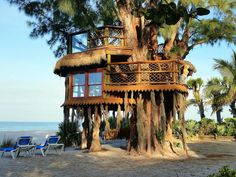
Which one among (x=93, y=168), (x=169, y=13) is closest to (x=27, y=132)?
(x=93, y=168)

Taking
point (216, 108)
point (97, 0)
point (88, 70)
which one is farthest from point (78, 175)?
point (216, 108)

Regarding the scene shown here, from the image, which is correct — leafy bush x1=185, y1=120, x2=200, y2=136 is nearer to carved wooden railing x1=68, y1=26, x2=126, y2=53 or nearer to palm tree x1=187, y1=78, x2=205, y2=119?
palm tree x1=187, y1=78, x2=205, y2=119

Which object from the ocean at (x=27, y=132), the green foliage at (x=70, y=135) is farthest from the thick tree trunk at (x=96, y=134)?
the ocean at (x=27, y=132)

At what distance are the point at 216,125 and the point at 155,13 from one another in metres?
28.3

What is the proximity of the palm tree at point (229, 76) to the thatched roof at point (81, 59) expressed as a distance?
54.3 ft

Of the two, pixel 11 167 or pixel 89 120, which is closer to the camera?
pixel 11 167

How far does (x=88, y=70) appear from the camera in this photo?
59.7ft

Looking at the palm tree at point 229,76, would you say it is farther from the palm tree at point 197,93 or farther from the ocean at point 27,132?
the ocean at point 27,132

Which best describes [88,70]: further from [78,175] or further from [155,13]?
[155,13]

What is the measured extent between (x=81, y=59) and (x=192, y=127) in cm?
1503

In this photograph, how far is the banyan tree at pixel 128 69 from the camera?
55.3 ft

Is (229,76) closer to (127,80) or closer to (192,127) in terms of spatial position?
(192,127)

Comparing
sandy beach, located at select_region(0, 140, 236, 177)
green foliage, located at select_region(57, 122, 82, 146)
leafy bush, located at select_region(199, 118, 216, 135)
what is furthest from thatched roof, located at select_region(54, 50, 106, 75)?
leafy bush, located at select_region(199, 118, 216, 135)

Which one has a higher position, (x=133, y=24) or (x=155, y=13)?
(x=133, y=24)
